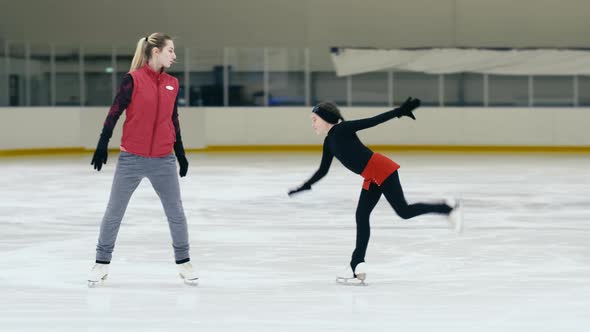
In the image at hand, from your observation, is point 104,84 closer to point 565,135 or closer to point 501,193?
point 565,135

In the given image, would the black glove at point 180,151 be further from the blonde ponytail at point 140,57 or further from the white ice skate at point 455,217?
the white ice skate at point 455,217

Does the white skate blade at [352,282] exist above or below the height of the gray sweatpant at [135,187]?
below

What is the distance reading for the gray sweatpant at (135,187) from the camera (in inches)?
199

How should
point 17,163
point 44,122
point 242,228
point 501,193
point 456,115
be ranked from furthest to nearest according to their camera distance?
1. point 456,115
2. point 44,122
3. point 17,163
4. point 501,193
5. point 242,228

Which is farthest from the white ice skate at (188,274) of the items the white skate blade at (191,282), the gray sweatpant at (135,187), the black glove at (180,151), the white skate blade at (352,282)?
the white skate blade at (352,282)

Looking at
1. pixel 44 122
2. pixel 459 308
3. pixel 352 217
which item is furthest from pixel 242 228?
pixel 44 122

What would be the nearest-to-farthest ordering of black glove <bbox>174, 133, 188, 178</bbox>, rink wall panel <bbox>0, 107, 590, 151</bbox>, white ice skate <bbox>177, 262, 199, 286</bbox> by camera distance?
black glove <bbox>174, 133, 188, 178</bbox>
white ice skate <bbox>177, 262, 199, 286</bbox>
rink wall panel <bbox>0, 107, 590, 151</bbox>

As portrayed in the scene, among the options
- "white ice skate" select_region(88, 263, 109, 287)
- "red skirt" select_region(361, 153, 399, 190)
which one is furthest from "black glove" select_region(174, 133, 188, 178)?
"red skirt" select_region(361, 153, 399, 190)

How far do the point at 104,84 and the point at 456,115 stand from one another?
23.8 feet

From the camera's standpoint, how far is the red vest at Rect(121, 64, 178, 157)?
4.94 m

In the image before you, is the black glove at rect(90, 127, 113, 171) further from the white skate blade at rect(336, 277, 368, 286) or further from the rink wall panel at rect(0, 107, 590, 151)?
the rink wall panel at rect(0, 107, 590, 151)

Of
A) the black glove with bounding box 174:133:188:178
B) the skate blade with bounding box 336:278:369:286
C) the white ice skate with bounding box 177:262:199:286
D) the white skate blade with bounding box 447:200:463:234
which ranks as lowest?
the skate blade with bounding box 336:278:369:286

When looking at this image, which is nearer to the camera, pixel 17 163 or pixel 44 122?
pixel 17 163

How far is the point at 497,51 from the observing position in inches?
875
